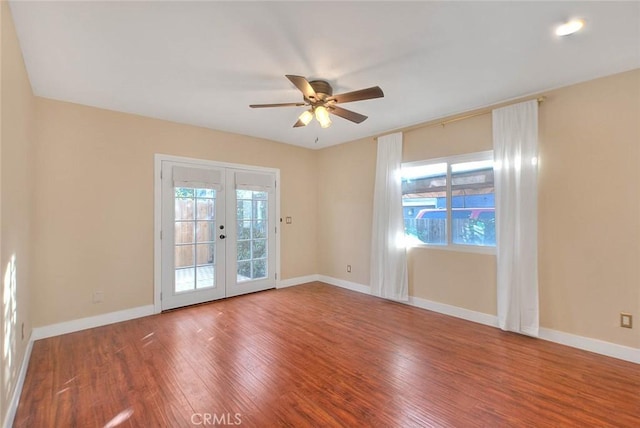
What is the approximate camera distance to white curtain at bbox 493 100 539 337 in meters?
3.00

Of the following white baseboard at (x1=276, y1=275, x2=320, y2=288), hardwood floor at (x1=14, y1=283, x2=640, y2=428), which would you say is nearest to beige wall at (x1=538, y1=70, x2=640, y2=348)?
hardwood floor at (x1=14, y1=283, x2=640, y2=428)

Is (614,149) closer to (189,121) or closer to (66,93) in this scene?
(189,121)

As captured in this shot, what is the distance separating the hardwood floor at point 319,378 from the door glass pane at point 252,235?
139 cm

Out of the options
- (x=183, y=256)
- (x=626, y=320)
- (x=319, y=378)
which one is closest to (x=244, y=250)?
(x=183, y=256)

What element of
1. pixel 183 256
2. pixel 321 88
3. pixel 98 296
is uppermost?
pixel 321 88

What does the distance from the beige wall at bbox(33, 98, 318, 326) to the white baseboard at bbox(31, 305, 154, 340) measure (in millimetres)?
65

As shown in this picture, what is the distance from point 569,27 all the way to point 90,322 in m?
5.30

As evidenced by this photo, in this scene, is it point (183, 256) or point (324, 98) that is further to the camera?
point (183, 256)

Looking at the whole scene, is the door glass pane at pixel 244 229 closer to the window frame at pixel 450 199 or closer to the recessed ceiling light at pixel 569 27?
the window frame at pixel 450 199

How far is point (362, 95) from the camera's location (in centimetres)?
245

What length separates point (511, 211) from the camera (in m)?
3.14

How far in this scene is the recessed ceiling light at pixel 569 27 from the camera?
1921 millimetres

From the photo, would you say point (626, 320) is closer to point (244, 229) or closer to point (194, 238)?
point (244, 229)

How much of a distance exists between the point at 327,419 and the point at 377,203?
10.2ft
